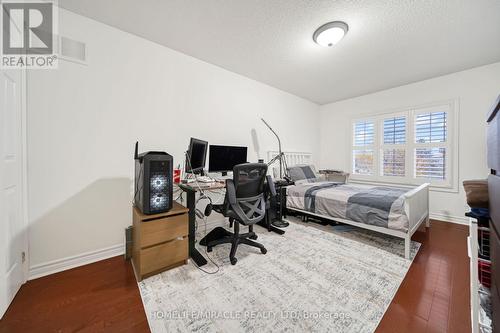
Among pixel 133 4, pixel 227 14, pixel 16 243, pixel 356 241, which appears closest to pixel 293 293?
pixel 356 241

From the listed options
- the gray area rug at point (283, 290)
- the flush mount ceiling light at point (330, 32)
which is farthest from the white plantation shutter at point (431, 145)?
the flush mount ceiling light at point (330, 32)

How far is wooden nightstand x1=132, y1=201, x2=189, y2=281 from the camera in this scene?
163 cm

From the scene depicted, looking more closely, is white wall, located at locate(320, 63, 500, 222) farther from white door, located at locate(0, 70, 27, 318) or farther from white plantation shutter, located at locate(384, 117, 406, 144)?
white door, located at locate(0, 70, 27, 318)

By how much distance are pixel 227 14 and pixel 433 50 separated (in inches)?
106

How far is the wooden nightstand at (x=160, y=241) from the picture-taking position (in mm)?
1628

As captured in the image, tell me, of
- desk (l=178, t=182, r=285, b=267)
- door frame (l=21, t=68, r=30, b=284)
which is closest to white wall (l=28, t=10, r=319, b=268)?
door frame (l=21, t=68, r=30, b=284)

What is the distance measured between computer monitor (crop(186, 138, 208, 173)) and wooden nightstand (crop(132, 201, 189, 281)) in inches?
20.7

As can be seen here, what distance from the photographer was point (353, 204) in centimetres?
243

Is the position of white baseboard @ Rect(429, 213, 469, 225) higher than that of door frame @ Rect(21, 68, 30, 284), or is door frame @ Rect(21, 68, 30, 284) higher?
door frame @ Rect(21, 68, 30, 284)

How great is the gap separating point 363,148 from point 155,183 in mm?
4304

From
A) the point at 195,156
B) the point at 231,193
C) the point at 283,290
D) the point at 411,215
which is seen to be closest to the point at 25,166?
the point at 195,156

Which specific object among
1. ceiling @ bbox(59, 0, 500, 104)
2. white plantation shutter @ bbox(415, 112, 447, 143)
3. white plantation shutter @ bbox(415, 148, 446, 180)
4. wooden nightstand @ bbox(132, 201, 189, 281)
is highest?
ceiling @ bbox(59, 0, 500, 104)

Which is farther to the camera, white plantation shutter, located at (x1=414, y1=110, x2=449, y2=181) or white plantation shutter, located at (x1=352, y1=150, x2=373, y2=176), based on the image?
white plantation shutter, located at (x1=352, y1=150, x2=373, y2=176)

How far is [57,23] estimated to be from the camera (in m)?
1.79
